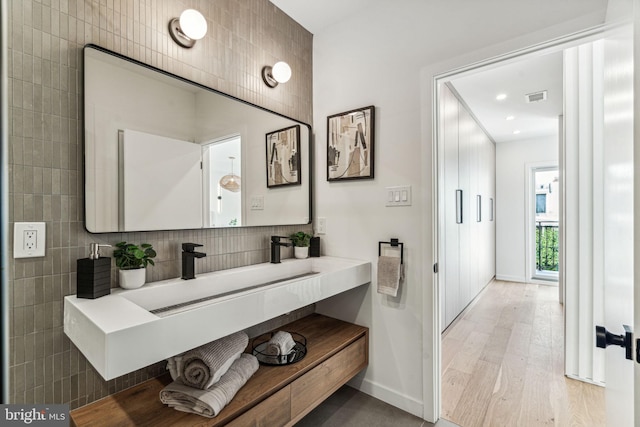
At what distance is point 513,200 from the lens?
5.42m

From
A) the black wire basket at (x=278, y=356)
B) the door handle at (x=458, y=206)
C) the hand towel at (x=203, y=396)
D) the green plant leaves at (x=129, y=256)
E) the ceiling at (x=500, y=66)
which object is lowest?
the black wire basket at (x=278, y=356)

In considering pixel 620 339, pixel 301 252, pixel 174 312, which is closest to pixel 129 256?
pixel 174 312

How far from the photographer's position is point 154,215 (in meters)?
1.46

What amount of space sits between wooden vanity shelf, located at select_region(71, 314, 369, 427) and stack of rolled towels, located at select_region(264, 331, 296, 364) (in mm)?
54

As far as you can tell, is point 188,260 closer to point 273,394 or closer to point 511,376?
point 273,394

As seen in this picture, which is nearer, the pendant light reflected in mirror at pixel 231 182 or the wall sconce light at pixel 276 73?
the pendant light reflected in mirror at pixel 231 182

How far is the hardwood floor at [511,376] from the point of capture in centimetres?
191

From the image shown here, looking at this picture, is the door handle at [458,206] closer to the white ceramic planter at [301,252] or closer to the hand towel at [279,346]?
the white ceramic planter at [301,252]

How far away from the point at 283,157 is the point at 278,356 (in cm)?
125

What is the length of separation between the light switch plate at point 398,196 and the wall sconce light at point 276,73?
1.01 meters

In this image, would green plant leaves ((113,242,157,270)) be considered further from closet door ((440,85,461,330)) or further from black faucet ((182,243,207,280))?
closet door ((440,85,461,330))

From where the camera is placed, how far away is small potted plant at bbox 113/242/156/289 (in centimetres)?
131

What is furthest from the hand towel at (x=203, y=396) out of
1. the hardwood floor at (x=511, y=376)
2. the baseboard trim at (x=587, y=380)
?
the baseboard trim at (x=587, y=380)

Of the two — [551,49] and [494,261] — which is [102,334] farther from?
[494,261]
